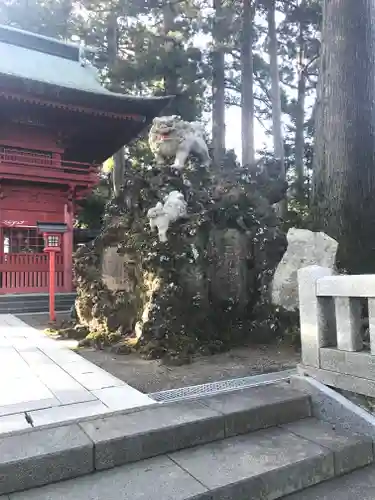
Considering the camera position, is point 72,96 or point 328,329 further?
point 72,96

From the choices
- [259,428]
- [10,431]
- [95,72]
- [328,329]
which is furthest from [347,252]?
[95,72]

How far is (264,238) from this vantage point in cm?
567

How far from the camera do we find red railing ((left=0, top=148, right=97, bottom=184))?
12.2 metres

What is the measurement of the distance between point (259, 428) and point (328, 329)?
0.99 m

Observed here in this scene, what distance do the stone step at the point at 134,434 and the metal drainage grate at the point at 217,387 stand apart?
0.50 feet

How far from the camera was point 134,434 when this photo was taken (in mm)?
2354

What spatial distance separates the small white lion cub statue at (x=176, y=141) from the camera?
21.5 feet

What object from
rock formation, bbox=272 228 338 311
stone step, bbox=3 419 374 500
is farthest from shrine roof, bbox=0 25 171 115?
stone step, bbox=3 419 374 500

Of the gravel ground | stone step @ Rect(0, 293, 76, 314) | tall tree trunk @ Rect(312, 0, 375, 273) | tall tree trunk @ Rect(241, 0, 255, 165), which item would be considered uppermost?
tall tree trunk @ Rect(241, 0, 255, 165)

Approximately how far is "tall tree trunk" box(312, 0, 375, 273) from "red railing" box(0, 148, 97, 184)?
910cm

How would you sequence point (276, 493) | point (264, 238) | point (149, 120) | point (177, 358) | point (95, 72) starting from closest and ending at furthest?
point (276, 493), point (177, 358), point (264, 238), point (149, 120), point (95, 72)

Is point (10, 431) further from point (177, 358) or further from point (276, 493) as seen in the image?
point (177, 358)

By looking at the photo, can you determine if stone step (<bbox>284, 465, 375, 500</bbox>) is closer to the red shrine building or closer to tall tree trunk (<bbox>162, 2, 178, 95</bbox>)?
the red shrine building

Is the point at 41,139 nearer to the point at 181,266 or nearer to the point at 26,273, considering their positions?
the point at 26,273
